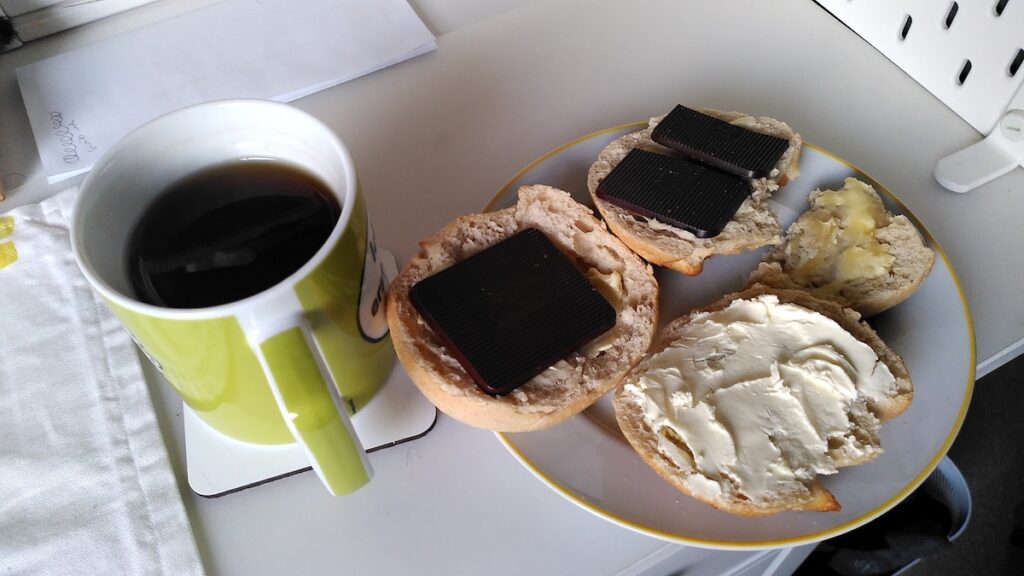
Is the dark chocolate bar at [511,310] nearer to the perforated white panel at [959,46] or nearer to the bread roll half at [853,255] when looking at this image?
the bread roll half at [853,255]

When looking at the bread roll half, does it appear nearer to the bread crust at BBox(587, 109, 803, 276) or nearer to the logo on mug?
the bread crust at BBox(587, 109, 803, 276)

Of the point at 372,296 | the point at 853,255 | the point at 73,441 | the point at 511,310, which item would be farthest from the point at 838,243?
the point at 73,441

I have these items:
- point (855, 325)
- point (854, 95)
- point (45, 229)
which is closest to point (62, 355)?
point (45, 229)

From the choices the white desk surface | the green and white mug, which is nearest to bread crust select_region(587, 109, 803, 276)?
the white desk surface

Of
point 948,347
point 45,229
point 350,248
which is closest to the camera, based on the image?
Answer: point 350,248

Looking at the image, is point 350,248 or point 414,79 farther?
point 414,79

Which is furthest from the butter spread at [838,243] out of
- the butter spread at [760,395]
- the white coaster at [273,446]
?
the white coaster at [273,446]

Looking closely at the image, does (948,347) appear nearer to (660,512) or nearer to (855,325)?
(855,325)
